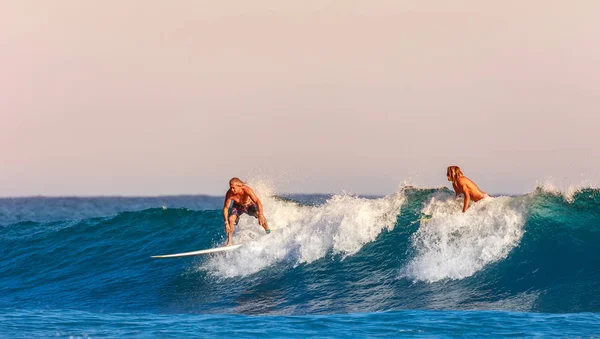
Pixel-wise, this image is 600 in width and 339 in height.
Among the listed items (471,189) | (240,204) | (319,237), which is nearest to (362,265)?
(319,237)

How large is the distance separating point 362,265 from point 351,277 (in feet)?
1.69

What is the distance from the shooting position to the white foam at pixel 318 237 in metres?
15.5

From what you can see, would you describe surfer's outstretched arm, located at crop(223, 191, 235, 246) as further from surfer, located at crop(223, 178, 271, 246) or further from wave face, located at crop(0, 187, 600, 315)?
wave face, located at crop(0, 187, 600, 315)

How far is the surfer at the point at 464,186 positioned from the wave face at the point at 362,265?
192 millimetres

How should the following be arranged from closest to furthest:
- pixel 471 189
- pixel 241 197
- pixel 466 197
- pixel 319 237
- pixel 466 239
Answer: pixel 466 239
pixel 466 197
pixel 471 189
pixel 319 237
pixel 241 197

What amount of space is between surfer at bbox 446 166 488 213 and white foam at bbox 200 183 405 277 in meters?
1.90

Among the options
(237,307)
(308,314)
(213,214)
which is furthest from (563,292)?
(213,214)

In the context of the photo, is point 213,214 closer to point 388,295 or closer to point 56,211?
point 388,295

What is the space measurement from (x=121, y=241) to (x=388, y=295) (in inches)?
369

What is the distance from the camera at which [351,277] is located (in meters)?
14.3

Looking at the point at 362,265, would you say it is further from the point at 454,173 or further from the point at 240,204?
the point at 240,204

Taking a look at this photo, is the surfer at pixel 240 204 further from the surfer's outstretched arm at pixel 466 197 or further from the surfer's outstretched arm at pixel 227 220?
the surfer's outstretched arm at pixel 466 197

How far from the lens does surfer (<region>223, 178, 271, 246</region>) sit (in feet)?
51.1

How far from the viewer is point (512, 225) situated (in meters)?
14.1
